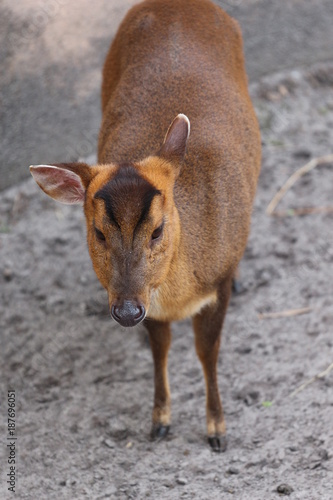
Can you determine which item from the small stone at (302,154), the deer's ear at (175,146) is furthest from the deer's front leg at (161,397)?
the small stone at (302,154)

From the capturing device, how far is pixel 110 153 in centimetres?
443

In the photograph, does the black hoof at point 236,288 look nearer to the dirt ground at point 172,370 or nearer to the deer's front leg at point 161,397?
the dirt ground at point 172,370

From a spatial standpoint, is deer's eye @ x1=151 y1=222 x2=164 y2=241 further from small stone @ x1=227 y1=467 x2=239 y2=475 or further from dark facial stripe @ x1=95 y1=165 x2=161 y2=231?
small stone @ x1=227 y1=467 x2=239 y2=475

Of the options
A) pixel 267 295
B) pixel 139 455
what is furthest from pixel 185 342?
pixel 139 455

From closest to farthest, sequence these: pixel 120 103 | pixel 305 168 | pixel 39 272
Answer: pixel 120 103 < pixel 39 272 < pixel 305 168

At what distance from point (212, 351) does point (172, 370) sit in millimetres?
751

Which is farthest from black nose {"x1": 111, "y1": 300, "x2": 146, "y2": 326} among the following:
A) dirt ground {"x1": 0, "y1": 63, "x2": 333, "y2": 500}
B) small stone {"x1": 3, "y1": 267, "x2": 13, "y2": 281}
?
small stone {"x1": 3, "y1": 267, "x2": 13, "y2": 281}

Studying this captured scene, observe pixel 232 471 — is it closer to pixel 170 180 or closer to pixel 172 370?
pixel 172 370

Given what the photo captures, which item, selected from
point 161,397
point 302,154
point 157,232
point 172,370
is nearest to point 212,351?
point 161,397

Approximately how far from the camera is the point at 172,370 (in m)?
5.07

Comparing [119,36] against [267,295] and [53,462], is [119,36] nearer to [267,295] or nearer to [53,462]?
[267,295]

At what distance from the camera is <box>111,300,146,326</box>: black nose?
333cm

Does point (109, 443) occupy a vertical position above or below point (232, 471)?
below

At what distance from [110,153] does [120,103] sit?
0.44m
